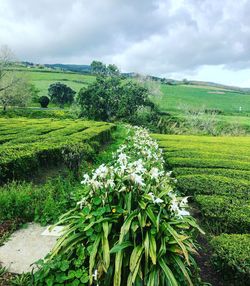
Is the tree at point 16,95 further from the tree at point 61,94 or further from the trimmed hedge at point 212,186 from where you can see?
the trimmed hedge at point 212,186

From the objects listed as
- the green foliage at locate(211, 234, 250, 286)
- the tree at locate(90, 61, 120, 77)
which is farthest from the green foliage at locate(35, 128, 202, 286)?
the tree at locate(90, 61, 120, 77)

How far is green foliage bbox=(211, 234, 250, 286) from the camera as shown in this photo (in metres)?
3.89

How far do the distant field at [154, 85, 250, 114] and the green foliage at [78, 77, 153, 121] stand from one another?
73.0 ft

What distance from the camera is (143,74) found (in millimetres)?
72812

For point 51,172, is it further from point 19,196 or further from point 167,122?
point 167,122

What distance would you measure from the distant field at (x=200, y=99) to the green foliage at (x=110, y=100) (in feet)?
73.0

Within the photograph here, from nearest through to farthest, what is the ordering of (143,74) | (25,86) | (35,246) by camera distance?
(35,246) < (25,86) < (143,74)

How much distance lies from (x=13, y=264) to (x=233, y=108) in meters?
64.7

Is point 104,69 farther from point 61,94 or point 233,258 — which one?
point 233,258

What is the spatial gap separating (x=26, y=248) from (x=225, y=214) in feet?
10.7

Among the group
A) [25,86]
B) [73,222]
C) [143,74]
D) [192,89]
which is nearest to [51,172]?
[73,222]

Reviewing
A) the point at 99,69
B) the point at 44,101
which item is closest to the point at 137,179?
the point at 99,69

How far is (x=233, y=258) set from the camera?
3.98 meters

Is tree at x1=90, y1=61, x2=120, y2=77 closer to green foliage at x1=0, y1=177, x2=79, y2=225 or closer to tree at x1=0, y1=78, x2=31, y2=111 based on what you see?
tree at x1=0, y1=78, x2=31, y2=111
